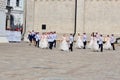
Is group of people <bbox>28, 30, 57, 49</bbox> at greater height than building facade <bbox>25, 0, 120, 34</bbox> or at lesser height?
lesser

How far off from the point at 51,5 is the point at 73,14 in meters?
2.76

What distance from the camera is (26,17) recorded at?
47.2m

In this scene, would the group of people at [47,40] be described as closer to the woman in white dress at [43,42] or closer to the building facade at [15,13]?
the woman in white dress at [43,42]

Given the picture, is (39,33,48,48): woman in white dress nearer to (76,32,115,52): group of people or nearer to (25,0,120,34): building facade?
(76,32,115,52): group of people

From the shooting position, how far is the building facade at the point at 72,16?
44656 mm

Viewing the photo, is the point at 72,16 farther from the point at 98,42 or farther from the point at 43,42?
the point at 98,42

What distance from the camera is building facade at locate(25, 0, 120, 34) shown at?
44656 mm

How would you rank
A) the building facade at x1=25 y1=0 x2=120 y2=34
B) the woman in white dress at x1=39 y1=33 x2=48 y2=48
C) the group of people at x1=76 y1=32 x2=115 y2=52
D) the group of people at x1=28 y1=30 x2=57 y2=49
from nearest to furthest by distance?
the group of people at x1=76 y1=32 x2=115 y2=52 < the group of people at x1=28 y1=30 x2=57 y2=49 < the woman in white dress at x1=39 y1=33 x2=48 y2=48 < the building facade at x1=25 y1=0 x2=120 y2=34

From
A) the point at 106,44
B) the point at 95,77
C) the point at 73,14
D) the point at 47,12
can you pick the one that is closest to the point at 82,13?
the point at 73,14

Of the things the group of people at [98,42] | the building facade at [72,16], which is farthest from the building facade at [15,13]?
the group of people at [98,42]

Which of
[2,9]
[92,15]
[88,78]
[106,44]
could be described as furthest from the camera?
[92,15]

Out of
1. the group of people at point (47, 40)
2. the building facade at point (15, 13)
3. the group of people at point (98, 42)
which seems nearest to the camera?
the group of people at point (98, 42)

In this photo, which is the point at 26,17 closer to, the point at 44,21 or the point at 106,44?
the point at 44,21

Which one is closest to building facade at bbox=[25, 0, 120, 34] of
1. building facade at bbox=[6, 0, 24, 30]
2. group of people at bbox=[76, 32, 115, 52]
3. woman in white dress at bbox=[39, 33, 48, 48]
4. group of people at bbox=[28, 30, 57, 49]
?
group of people at bbox=[76, 32, 115, 52]
